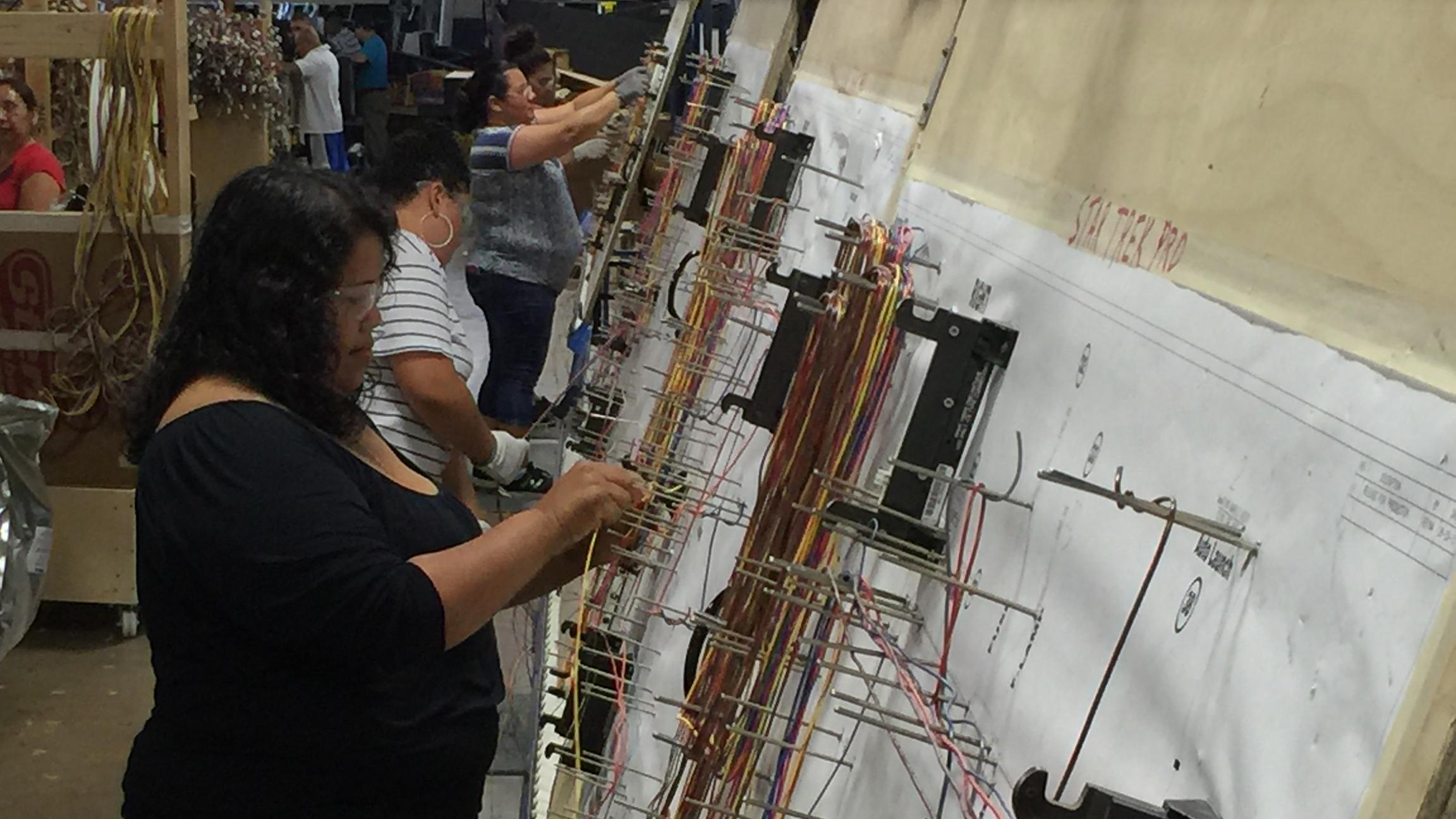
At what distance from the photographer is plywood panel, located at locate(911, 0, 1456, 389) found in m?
0.47

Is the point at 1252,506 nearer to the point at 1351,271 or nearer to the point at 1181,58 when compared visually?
the point at 1351,271

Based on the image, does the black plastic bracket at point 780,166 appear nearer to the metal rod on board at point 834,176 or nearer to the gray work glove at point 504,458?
the metal rod on board at point 834,176

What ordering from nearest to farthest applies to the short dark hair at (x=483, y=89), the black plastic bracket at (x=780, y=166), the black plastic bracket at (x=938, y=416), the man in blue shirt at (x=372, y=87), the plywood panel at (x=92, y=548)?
the black plastic bracket at (x=938, y=416)
the black plastic bracket at (x=780, y=166)
the plywood panel at (x=92, y=548)
the short dark hair at (x=483, y=89)
the man in blue shirt at (x=372, y=87)

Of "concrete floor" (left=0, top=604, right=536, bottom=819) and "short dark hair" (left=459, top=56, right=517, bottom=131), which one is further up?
"short dark hair" (left=459, top=56, right=517, bottom=131)

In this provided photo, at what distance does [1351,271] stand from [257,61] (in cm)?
369

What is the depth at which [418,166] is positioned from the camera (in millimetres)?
2158

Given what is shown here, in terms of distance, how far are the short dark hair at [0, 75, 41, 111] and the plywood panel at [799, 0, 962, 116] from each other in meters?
2.32

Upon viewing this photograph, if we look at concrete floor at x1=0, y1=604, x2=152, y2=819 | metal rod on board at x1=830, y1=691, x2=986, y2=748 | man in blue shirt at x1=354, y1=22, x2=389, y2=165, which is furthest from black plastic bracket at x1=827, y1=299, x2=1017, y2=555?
man in blue shirt at x1=354, y1=22, x2=389, y2=165

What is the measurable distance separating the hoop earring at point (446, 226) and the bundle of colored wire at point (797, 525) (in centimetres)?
129

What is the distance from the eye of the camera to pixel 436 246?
216 centimetres

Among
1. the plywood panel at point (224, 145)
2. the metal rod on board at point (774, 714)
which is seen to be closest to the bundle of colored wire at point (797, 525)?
the metal rod on board at point (774, 714)

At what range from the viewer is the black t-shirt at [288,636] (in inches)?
43.9

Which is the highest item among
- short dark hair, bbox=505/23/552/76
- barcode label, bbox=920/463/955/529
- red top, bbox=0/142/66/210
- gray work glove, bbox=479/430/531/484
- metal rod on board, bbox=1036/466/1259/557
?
short dark hair, bbox=505/23/552/76

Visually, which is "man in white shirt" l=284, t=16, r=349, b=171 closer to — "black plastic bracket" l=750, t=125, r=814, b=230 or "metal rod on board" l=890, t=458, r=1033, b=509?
"black plastic bracket" l=750, t=125, r=814, b=230
